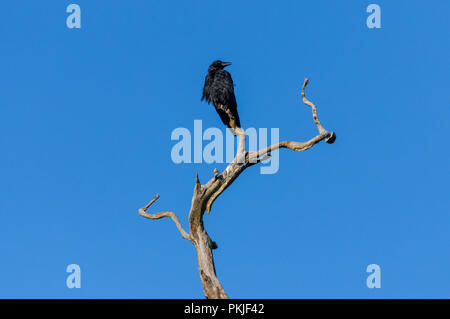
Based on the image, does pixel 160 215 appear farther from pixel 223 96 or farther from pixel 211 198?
pixel 223 96

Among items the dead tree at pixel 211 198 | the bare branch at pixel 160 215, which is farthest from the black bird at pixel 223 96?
the bare branch at pixel 160 215

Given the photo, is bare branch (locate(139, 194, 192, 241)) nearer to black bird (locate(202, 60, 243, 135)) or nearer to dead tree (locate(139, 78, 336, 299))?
dead tree (locate(139, 78, 336, 299))

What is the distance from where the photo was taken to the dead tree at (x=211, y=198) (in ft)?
31.6

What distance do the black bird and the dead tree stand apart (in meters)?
2.38

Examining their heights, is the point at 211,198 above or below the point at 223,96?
below

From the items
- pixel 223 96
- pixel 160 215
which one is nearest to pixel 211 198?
pixel 160 215

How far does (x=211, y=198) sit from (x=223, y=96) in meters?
3.47

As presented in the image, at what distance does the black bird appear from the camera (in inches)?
508

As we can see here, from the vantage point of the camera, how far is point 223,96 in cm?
1290
